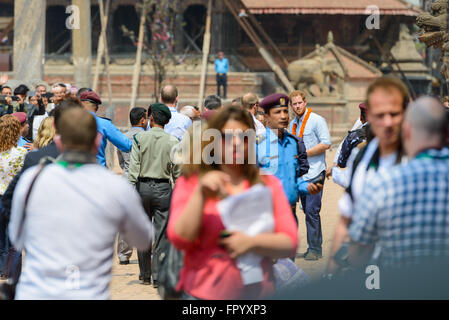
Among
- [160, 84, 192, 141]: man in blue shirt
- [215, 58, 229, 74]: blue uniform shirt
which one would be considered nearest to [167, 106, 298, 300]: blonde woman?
[160, 84, 192, 141]: man in blue shirt

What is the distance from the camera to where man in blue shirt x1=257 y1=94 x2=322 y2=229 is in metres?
6.77

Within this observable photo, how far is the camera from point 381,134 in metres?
3.88

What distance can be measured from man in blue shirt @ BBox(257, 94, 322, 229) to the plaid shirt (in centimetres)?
307

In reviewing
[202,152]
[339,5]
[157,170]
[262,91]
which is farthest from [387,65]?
[202,152]

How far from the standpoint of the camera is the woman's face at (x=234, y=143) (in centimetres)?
390

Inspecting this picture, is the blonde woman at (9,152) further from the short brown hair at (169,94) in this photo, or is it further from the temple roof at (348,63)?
the temple roof at (348,63)

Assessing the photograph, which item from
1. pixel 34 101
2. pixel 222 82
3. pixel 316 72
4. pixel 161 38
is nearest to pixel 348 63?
pixel 316 72

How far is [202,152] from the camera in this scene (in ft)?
12.9

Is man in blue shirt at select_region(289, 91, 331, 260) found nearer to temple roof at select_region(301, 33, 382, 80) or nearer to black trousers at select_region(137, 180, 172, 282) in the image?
black trousers at select_region(137, 180, 172, 282)

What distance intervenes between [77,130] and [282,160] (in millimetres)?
3221

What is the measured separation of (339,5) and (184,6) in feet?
19.4

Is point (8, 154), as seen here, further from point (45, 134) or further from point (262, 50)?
point (262, 50)

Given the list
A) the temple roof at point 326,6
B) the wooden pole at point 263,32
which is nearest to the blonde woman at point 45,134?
the wooden pole at point 263,32
